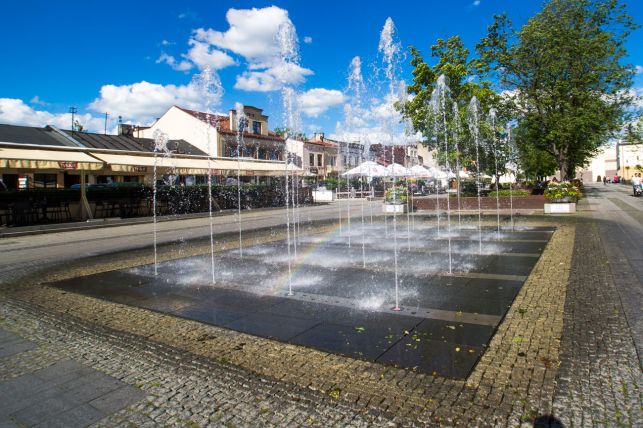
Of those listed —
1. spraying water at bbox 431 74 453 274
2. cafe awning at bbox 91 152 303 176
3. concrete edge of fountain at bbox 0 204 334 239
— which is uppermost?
spraying water at bbox 431 74 453 274

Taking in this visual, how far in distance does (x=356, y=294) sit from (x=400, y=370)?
2578 millimetres

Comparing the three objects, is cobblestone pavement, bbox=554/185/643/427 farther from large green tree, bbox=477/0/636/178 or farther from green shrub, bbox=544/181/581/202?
large green tree, bbox=477/0/636/178

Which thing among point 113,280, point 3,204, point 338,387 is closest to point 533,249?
point 338,387

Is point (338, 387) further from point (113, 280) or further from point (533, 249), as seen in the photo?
point (533, 249)

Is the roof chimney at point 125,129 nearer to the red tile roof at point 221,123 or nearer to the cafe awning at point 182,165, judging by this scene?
the red tile roof at point 221,123

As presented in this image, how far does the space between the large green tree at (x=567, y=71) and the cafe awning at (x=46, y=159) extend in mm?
25620

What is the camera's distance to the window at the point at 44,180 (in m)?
27.6

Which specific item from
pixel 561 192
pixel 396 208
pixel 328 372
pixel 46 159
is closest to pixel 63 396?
pixel 328 372

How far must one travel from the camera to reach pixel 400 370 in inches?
144

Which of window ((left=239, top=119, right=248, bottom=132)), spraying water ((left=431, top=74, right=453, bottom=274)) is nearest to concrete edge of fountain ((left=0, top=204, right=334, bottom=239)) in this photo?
spraying water ((left=431, top=74, right=453, bottom=274))

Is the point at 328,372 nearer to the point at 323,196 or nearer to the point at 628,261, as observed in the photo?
the point at 628,261

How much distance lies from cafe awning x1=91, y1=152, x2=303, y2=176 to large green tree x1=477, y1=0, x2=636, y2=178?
17277mm

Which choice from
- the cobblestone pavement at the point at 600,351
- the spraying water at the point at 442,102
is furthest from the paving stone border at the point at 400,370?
the spraying water at the point at 442,102

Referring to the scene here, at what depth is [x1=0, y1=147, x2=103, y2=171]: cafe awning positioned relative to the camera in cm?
1698
